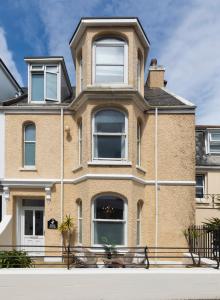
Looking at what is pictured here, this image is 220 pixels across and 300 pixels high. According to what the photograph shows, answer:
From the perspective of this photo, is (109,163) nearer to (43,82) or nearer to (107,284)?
(107,284)

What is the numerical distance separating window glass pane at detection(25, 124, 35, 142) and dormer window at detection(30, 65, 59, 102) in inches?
56.1

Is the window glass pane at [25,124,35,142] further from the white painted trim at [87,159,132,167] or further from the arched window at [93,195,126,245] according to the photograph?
the arched window at [93,195,126,245]

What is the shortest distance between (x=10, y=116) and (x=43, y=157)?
253 centimetres

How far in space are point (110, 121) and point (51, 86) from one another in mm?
4077

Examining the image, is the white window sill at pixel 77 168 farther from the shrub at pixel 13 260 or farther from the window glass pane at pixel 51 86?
the shrub at pixel 13 260

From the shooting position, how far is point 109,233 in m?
13.0

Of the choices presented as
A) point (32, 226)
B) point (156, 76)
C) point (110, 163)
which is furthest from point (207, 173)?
point (32, 226)

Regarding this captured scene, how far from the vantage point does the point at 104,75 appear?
44.5 feet

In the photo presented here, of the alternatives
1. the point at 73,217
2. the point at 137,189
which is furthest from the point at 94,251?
the point at 137,189

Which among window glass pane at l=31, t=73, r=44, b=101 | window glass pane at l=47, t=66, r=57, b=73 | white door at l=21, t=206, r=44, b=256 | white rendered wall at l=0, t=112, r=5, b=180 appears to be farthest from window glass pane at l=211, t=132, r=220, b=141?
white rendered wall at l=0, t=112, r=5, b=180

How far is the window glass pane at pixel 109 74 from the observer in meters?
13.5

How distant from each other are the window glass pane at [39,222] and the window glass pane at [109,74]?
22.4ft

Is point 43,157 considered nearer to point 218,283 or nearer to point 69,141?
point 69,141

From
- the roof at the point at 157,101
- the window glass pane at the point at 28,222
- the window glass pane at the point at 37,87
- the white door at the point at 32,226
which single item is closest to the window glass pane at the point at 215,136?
the roof at the point at 157,101
